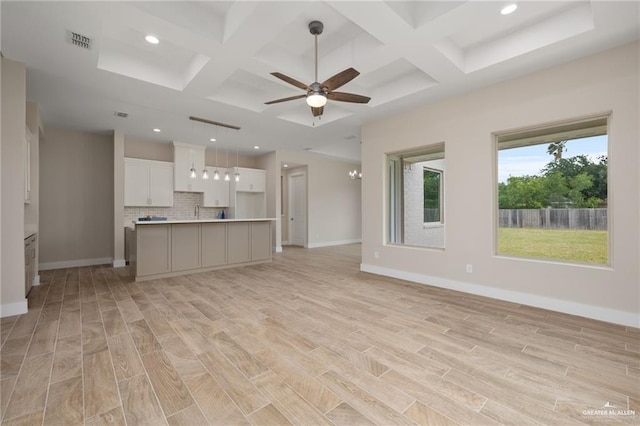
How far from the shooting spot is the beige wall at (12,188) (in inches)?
122

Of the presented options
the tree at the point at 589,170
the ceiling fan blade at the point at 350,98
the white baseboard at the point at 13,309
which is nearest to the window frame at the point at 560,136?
the tree at the point at 589,170

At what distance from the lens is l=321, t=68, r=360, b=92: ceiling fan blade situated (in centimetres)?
264

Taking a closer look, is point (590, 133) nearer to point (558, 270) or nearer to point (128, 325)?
point (558, 270)

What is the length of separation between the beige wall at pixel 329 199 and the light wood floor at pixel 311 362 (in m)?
5.34

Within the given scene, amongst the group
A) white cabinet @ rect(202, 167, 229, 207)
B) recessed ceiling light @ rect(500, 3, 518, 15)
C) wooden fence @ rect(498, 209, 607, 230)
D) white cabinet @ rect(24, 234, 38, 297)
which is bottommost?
white cabinet @ rect(24, 234, 38, 297)

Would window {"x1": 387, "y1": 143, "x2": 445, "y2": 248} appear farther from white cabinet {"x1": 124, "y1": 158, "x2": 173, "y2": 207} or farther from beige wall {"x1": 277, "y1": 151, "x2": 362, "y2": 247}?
white cabinet {"x1": 124, "y1": 158, "x2": 173, "y2": 207}

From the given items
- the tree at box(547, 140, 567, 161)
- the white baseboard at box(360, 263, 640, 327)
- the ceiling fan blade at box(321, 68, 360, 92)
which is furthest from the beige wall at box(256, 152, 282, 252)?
the tree at box(547, 140, 567, 161)

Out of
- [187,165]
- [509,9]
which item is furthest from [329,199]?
[509,9]

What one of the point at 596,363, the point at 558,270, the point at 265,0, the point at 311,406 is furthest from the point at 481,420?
the point at 265,0

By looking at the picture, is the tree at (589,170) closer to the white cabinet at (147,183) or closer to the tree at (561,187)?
the tree at (561,187)

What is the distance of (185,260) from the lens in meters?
5.10

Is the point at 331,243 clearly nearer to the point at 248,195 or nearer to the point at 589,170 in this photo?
the point at 248,195

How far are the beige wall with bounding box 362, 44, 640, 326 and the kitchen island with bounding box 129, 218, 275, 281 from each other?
258 cm

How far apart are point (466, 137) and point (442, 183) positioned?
766 millimetres
